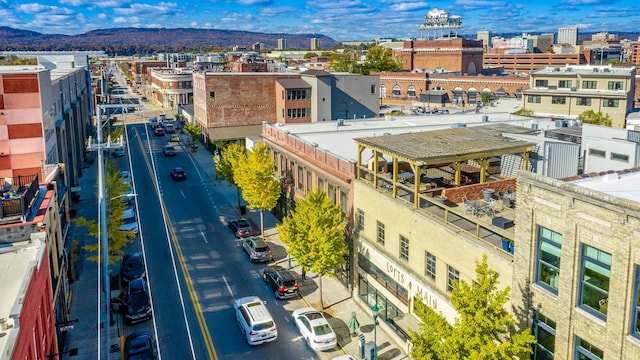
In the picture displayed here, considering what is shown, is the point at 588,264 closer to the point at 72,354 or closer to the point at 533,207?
the point at 533,207

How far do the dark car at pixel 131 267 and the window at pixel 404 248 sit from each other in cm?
1643

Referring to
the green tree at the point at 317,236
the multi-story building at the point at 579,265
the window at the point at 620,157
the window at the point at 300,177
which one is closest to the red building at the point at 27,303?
the green tree at the point at 317,236

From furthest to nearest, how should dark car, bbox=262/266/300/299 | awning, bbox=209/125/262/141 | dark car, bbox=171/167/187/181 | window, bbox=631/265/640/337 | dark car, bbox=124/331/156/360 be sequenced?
awning, bbox=209/125/262/141 → dark car, bbox=171/167/187/181 → dark car, bbox=262/266/300/299 → dark car, bbox=124/331/156/360 → window, bbox=631/265/640/337

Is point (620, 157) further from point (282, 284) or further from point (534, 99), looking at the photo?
point (534, 99)

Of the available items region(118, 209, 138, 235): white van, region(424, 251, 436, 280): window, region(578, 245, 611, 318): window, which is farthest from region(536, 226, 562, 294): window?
region(118, 209, 138, 235): white van

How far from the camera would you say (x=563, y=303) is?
52.9 feet

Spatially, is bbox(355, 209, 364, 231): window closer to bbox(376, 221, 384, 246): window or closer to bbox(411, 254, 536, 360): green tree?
bbox(376, 221, 384, 246): window

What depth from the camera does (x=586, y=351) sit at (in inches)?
622

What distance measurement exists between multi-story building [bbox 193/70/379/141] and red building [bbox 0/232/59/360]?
51.7 m

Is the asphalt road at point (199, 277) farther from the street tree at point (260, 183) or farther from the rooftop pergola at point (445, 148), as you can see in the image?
the rooftop pergola at point (445, 148)

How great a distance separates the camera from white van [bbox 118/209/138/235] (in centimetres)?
4010

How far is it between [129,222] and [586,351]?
3405 centimetres

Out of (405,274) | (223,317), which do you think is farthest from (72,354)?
(405,274)

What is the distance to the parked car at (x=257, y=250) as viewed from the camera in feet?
115
